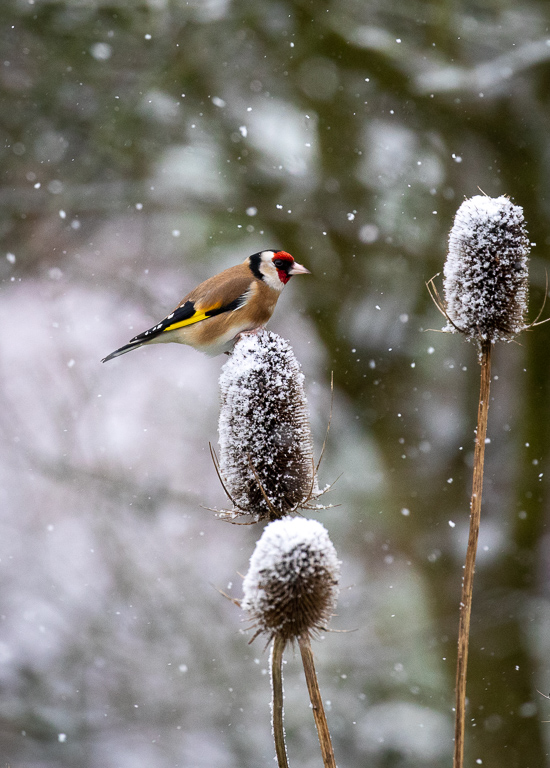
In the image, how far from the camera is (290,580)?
874 mm

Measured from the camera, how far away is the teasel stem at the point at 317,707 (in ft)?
2.70

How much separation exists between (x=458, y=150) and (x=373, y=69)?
1.85 ft

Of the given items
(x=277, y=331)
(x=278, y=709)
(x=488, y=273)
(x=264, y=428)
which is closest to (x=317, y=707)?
(x=278, y=709)

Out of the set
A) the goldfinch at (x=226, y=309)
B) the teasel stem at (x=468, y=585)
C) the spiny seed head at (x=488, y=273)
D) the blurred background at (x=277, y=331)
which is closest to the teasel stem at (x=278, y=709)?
the teasel stem at (x=468, y=585)

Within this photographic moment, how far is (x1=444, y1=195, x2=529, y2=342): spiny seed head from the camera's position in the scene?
1.00 m

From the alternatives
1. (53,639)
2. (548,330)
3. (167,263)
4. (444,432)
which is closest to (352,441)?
(444,432)

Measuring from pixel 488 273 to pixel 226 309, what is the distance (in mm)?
610

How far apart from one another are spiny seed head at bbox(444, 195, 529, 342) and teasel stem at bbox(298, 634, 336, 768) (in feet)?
1.64

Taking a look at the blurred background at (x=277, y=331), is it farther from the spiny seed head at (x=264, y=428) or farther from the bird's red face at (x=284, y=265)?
the spiny seed head at (x=264, y=428)

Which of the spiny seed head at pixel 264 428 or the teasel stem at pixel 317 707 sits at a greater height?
the spiny seed head at pixel 264 428

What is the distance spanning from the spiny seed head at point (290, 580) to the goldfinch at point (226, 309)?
628mm

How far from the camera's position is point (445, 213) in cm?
328

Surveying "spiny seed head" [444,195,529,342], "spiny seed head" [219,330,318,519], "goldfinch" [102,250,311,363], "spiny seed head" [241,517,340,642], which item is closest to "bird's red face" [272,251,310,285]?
"goldfinch" [102,250,311,363]

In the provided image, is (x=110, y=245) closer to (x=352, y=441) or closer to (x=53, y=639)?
(x=352, y=441)
